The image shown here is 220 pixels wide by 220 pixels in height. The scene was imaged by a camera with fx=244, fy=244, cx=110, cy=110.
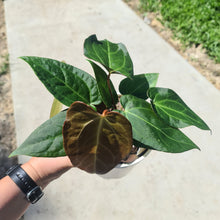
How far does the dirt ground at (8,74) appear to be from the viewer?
1.49 m

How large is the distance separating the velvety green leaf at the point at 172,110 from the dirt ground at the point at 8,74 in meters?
1.07

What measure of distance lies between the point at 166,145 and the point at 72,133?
9.4 inches

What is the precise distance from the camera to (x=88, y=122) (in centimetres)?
53

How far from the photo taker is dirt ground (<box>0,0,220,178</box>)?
1.49m

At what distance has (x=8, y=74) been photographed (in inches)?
69.8

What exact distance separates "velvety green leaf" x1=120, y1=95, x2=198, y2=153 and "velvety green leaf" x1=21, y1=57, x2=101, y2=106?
0.32 ft

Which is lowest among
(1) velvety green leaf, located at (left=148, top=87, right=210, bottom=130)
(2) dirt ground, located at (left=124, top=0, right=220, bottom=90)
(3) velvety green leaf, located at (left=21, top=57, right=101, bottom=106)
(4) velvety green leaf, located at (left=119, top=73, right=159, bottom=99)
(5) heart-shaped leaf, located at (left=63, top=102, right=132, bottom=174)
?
(2) dirt ground, located at (left=124, top=0, right=220, bottom=90)

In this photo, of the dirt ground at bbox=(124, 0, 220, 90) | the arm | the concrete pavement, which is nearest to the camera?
the arm

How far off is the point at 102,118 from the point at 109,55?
0.27 metres

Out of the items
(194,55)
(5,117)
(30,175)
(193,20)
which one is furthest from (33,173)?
(193,20)

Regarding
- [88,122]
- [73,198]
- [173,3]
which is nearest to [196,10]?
[173,3]

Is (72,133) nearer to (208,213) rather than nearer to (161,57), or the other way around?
(208,213)

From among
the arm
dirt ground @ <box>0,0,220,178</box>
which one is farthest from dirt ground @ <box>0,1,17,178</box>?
the arm

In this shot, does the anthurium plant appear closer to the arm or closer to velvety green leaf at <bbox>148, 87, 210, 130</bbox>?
velvety green leaf at <bbox>148, 87, 210, 130</bbox>
